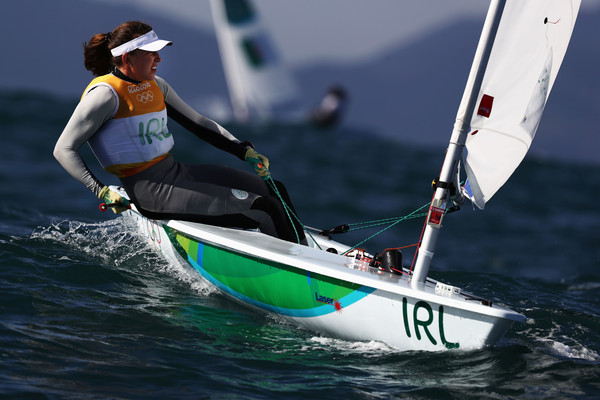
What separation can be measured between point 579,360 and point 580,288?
2433 millimetres

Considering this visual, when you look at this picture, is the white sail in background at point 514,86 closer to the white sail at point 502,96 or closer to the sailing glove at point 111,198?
the white sail at point 502,96

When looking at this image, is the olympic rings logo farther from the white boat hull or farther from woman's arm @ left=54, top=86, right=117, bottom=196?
the white boat hull

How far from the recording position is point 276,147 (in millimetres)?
21875

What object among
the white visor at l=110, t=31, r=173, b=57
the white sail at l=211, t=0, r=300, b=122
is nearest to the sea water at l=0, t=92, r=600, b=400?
the white visor at l=110, t=31, r=173, b=57

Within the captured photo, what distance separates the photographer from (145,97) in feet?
13.4

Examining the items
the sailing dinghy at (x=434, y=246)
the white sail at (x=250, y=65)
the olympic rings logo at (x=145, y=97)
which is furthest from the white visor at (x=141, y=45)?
the white sail at (x=250, y=65)

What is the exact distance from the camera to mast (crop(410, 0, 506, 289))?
3430 millimetres

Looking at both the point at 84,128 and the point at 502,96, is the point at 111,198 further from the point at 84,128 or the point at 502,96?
the point at 502,96

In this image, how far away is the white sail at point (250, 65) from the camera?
25438mm

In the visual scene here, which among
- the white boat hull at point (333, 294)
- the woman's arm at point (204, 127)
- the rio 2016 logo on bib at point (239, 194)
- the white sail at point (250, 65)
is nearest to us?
the white boat hull at point (333, 294)

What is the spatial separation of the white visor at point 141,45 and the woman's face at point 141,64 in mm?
58

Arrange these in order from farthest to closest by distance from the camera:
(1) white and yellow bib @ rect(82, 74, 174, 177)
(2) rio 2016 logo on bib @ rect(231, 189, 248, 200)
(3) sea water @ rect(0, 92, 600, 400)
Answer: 1. (2) rio 2016 logo on bib @ rect(231, 189, 248, 200)
2. (1) white and yellow bib @ rect(82, 74, 174, 177)
3. (3) sea water @ rect(0, 92, 600, 400)

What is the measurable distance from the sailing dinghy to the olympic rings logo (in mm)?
880

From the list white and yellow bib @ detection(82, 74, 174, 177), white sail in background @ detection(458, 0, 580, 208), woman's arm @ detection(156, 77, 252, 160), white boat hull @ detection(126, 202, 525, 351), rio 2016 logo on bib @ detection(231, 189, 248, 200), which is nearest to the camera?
white boat hull @ detection(126, 202, 525, 351)
